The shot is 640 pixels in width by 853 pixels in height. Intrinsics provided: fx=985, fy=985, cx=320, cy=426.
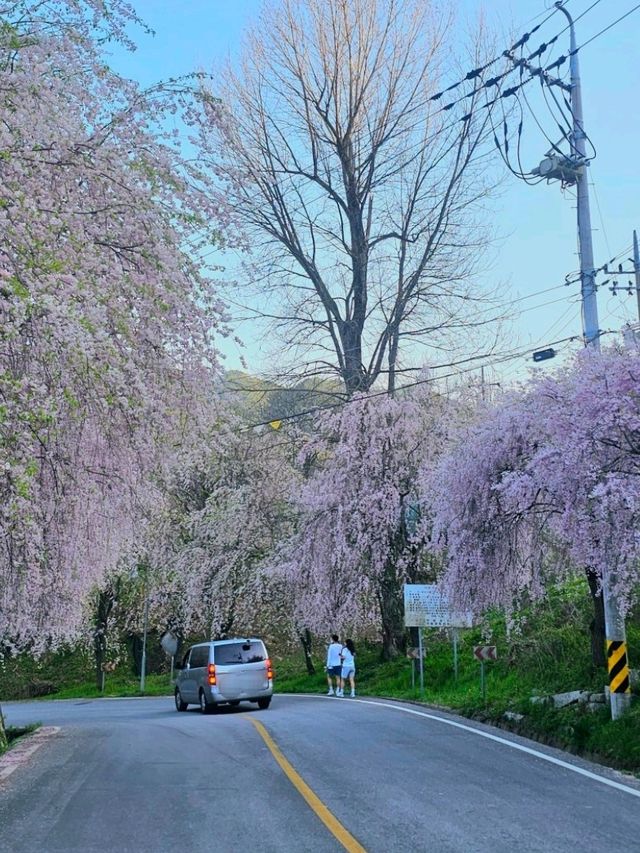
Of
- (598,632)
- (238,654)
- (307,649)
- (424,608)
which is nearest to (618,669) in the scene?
(598,632)

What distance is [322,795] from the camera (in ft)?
33.1

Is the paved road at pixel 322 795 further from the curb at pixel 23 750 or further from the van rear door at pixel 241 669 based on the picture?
the van rear door at pixel 241 669

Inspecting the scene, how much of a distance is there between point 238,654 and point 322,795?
49.8 ft

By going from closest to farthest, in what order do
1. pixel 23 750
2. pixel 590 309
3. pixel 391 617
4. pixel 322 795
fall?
pixel 322 795 < pixel 23 750 < pixel 590 309 < pixel 391 617

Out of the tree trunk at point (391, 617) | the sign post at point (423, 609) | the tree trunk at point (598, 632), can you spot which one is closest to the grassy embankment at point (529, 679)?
the tree trunk at point (598, 632)

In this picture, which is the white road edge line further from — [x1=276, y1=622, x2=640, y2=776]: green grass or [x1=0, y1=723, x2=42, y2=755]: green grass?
[x1=0, y1=723, x2=42, y2=755]: green grass

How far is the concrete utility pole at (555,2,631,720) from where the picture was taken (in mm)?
14469

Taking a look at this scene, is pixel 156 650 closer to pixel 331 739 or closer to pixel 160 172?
pixel 331 739

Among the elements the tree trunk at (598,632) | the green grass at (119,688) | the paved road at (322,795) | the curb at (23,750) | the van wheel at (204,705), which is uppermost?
the tree trunk at (598,632)

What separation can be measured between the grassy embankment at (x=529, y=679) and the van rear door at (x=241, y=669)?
396cm

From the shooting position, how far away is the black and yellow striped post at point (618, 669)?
14477 millimetres

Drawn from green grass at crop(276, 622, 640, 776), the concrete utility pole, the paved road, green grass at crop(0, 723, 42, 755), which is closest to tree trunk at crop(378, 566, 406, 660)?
green grass at crop(276, 622, 640, 776)

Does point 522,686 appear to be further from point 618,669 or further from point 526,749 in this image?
point 526,749

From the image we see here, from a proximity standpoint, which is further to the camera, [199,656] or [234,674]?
[199,656]
